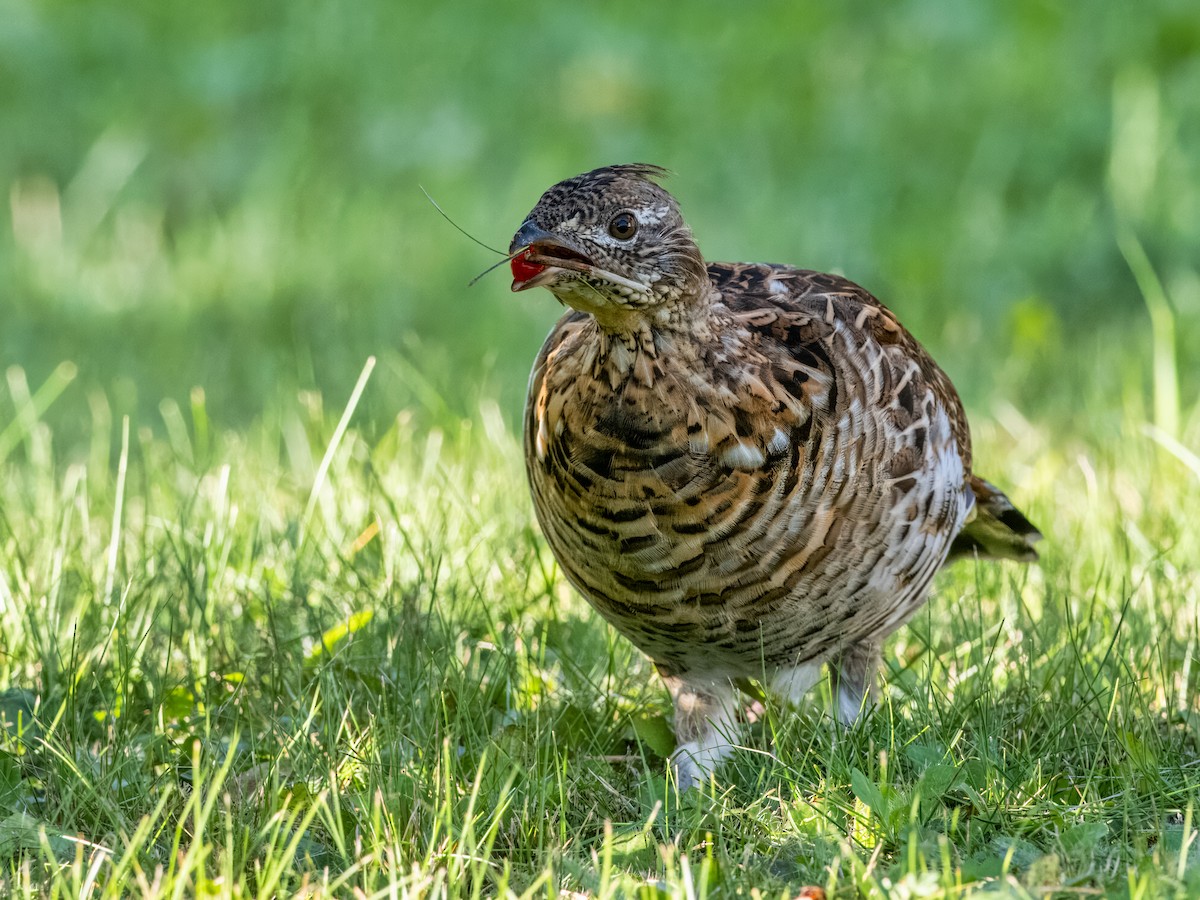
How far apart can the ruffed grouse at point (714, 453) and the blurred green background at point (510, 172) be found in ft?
5.35

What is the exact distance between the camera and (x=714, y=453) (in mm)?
2955

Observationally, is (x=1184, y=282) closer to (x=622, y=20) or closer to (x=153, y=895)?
(x=622, y=20)

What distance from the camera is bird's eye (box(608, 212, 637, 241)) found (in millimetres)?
2820

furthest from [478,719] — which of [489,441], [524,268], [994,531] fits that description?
[489,441]

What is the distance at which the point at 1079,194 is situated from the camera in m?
7.27

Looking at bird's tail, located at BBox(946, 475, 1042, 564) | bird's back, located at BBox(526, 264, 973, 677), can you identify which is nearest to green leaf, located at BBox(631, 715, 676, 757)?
bird's back, located at BBox(526, 264, 973, 677)

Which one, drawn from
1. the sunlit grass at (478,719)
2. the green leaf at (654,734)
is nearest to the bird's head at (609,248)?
the sunlit grass at (478,719)

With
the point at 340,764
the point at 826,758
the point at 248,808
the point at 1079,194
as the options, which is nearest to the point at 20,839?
the point at 248,808

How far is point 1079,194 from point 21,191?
16.5ft

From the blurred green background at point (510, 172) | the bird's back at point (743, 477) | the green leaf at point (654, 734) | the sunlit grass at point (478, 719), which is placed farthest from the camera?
the blurred green background at point (510, 172)

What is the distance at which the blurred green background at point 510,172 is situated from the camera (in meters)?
6.22

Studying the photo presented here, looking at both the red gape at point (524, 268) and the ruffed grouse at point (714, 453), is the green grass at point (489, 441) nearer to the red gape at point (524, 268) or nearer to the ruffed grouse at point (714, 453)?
the ruffed grouse at point (714, 453)

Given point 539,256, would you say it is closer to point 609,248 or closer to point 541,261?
point 541,261

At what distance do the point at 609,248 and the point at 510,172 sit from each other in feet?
17.9
